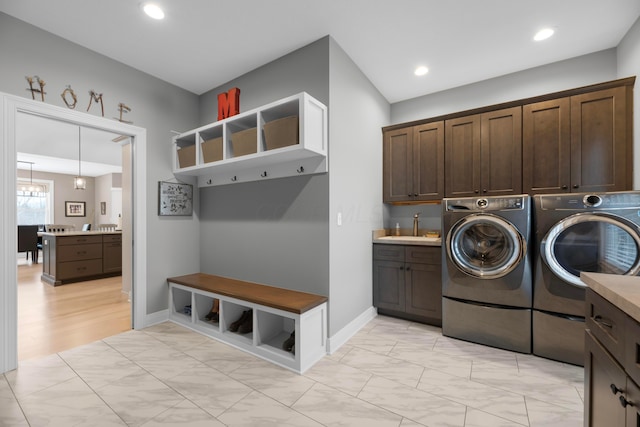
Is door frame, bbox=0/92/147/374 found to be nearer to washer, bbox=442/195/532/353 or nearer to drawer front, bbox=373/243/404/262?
drawer front, bbox=373/243/404/262

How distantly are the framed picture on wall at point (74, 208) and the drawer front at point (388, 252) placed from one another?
1014 centimetres

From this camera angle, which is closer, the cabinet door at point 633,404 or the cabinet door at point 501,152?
the cabinet door at point 633,404

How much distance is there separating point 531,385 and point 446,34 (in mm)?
2785

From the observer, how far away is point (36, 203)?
8227mm

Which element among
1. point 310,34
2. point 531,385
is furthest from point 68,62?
point 531,385

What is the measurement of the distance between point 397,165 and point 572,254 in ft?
6.12

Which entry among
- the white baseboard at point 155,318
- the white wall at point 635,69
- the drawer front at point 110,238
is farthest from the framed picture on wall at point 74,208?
the white wall at point 635,69

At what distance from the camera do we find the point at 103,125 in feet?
8.64

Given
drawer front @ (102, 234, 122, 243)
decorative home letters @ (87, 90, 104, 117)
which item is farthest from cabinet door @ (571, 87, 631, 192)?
drawer front @ (102, 234, 122, 243)

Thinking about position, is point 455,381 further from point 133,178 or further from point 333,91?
point 133,178

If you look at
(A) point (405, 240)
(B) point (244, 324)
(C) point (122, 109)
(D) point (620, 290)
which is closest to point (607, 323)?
(D) point (620, 290)

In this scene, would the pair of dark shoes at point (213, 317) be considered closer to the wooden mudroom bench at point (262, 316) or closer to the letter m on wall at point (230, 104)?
the wooden mudroom bench at point (262, 316)

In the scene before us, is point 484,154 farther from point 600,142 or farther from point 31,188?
point 31,188

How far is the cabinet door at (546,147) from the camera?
101 inches
